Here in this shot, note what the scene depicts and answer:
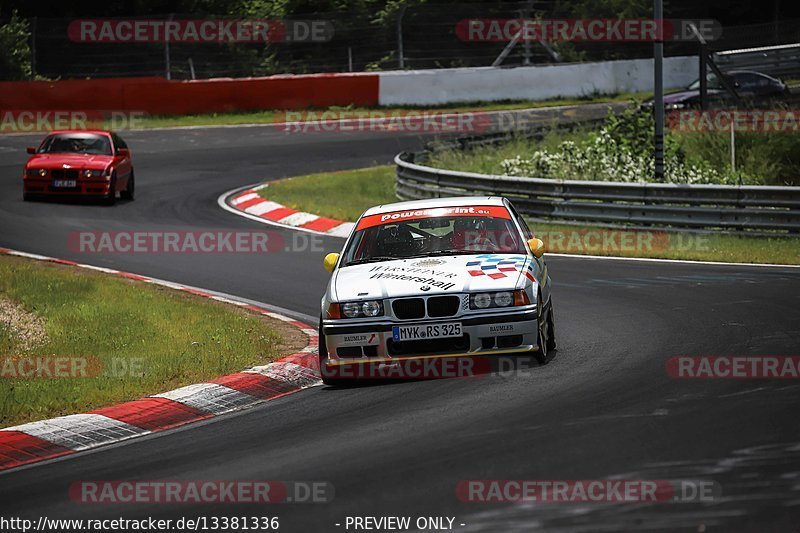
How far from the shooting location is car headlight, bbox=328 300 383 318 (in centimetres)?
970

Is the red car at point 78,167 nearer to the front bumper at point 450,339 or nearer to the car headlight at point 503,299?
the front bumper at point 450,339

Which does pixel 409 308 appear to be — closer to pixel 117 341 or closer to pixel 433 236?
pixel 433 236

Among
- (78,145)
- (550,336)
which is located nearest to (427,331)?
(550,336)

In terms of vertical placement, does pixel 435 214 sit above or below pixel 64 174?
above

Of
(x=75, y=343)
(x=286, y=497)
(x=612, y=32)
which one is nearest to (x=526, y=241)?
(x=75, y=343)

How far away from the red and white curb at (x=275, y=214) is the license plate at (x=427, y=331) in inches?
433

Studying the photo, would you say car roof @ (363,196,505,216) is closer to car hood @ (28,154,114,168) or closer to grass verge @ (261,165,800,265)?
grass verge @ (261,165,800,265)

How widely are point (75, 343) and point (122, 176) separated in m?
13.2


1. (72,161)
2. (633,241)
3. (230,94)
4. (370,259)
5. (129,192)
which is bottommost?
(633,241)

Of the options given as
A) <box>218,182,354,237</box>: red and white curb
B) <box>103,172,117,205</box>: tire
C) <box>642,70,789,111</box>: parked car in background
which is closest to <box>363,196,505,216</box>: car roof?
<box>218,182,354,237</box>: red and white curb

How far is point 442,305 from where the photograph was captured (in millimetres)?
9625

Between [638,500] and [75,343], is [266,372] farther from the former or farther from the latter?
[638,500]

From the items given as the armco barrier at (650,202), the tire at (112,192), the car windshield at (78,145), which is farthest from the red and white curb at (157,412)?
the car windshield at (78,145)

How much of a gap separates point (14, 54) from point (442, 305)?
1131 inches
